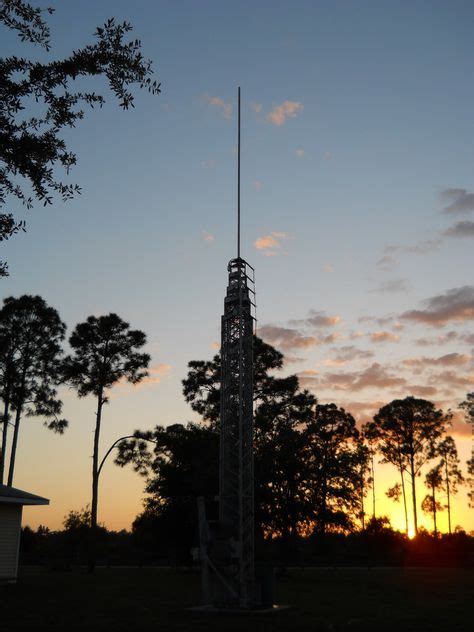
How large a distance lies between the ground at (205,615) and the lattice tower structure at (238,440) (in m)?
1.84

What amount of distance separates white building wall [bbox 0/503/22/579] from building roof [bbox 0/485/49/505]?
1.27 ft

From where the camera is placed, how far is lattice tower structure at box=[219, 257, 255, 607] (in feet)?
60.4

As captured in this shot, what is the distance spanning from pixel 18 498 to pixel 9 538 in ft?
5.36

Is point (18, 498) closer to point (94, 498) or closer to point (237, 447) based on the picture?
point (237, 447)

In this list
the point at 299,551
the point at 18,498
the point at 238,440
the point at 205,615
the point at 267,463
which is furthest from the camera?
the point at 299,551

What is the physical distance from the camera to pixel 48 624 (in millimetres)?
14000

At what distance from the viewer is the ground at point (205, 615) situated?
14.2 meters

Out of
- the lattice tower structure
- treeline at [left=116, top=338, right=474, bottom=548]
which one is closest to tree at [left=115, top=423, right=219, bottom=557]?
treeline at [left=116, top=338, right=474, bottom=548]

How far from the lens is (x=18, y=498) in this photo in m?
24.8

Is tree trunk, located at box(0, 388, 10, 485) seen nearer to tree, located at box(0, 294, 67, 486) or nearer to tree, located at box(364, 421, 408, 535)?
tree, located at box(0, 294, 67, 486)

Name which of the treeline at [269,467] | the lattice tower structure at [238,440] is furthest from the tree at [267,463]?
the lattice tower structure at [238,440]

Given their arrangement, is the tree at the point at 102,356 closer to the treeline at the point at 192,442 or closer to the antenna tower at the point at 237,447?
the treeline at the point at 192,442

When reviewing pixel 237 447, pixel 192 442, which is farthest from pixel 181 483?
pixel 237 447

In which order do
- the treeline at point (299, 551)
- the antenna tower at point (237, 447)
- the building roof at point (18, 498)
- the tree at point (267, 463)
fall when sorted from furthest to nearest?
the treeline at point (299, 551), the tree at point (267, 463), the building roof at point (18, 498), the antenna tower at point (237, 447)
